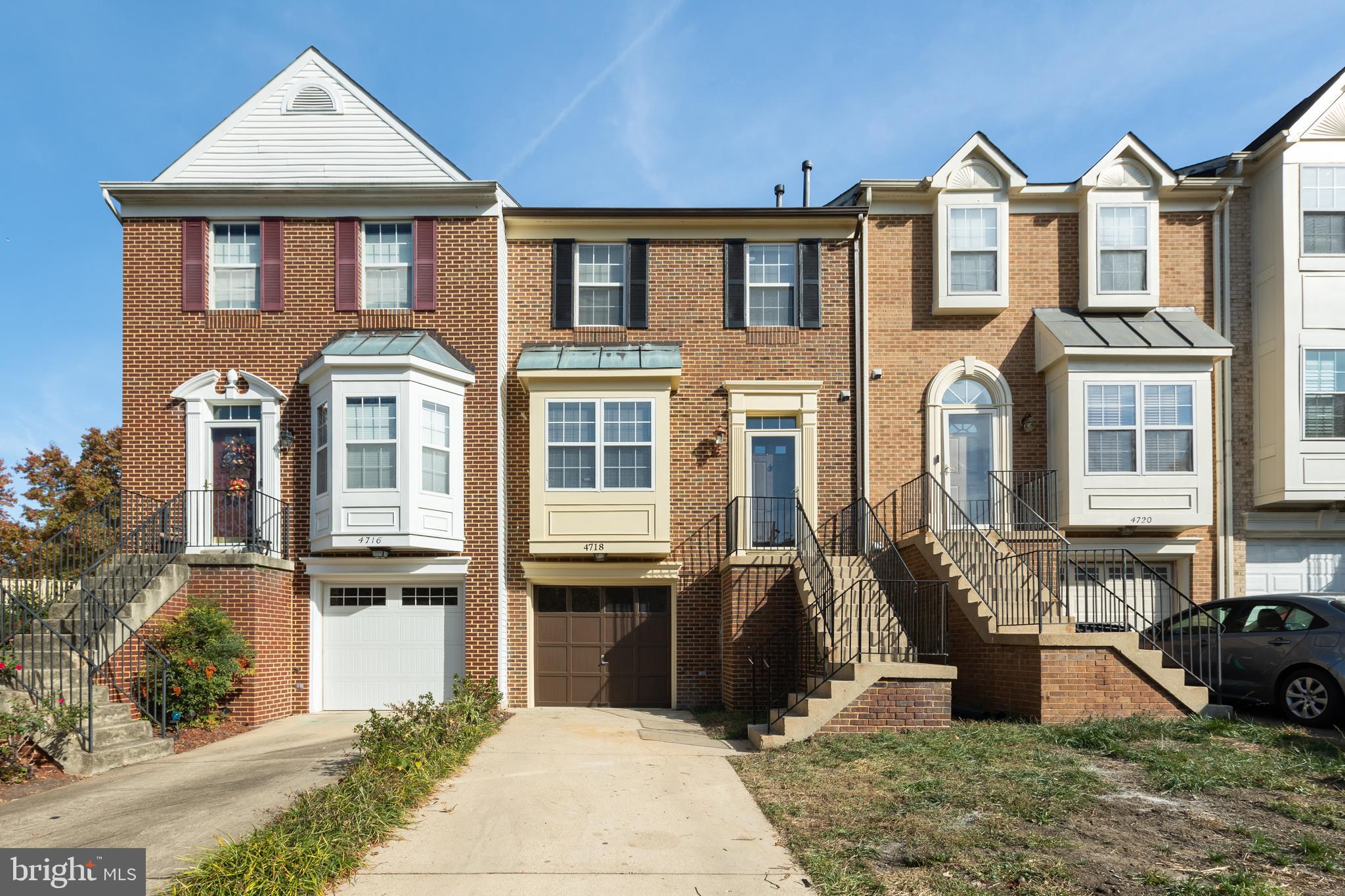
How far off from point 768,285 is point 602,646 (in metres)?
6.67

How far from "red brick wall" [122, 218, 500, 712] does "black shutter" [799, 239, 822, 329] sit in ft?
16.8

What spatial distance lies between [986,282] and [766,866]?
11797 millimetres

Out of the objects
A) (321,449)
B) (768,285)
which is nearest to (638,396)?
(768,285)

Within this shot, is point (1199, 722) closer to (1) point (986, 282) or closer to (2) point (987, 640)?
(2) point (987, 640)

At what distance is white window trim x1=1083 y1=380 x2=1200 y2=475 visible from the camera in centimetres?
1491

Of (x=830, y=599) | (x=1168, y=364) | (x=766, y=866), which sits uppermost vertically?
(x=1168, y=364)

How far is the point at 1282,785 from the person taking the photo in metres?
7.86

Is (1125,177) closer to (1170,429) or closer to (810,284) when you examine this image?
(1170,429)

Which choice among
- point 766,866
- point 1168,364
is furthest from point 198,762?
point 1168,364

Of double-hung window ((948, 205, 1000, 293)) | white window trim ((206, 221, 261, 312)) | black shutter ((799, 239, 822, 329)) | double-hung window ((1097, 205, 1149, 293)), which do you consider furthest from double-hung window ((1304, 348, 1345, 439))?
white window trim ((206, 221, 261, 312))

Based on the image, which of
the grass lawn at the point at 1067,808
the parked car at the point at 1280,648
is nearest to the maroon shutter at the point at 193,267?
the grass lawn at the point at 1067,808

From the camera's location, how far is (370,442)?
1427 centimetres

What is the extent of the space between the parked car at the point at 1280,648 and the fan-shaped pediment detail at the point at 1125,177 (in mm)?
7496

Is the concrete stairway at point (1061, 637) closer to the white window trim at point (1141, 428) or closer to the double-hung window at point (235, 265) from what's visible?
the white window trim at point (1141, 428)
